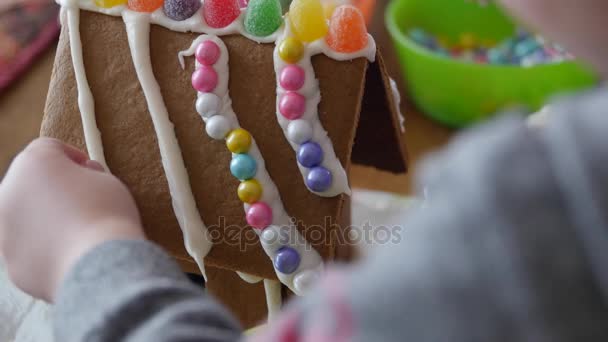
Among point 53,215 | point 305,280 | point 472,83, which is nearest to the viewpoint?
point 53,215

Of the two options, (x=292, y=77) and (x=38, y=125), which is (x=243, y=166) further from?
(x=38, y=125)

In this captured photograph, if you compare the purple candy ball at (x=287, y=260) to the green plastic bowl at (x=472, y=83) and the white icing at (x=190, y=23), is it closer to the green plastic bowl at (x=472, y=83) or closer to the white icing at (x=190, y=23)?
the white icing at (x=190, y=23)

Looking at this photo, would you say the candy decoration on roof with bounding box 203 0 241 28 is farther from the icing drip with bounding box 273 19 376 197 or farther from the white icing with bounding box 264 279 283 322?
the white icing with bounding box 264 279 283 322

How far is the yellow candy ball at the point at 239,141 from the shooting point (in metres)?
Answer: 0.60

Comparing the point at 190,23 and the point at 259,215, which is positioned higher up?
the point at 190,23

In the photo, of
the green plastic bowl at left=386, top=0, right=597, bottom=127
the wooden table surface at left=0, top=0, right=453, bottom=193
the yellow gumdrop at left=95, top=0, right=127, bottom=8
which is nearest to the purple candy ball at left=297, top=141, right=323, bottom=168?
the yellow gumdrop at left=95, top=0, right=127, bottom=8

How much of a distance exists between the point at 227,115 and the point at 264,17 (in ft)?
0.29

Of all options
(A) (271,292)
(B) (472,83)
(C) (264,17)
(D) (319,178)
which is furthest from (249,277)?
(B) (472,83)

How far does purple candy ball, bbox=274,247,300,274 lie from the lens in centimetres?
61

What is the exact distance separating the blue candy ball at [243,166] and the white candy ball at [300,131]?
41 mm

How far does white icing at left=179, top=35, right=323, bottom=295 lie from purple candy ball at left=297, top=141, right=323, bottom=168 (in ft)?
0.12

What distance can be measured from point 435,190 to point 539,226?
0.04m

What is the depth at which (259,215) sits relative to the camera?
1.97 feet

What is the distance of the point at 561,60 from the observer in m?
1.07
